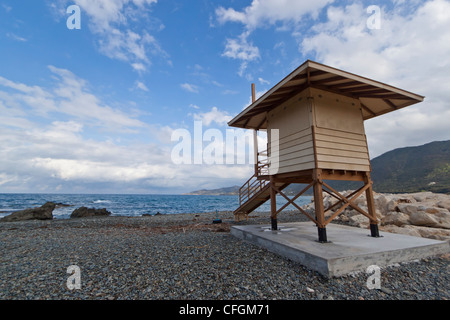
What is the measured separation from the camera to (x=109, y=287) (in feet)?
16.5

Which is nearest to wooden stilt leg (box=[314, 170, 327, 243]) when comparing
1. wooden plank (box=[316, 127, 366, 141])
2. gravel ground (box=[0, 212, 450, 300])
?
wooden plank (box=[316, 127, 366, 141])

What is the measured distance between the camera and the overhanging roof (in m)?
7.49

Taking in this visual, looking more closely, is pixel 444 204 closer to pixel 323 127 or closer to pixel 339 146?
pixel 339 146

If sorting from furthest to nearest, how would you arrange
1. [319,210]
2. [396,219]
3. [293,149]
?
[396,219]
[293,149]
[319,210]

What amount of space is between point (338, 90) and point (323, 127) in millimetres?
2168

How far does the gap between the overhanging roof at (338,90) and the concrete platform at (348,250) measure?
236 inches

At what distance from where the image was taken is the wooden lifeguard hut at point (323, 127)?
7.82 meters

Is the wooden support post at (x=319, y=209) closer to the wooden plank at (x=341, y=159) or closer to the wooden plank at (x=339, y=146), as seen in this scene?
the wooden plank at (x=341, y=159)

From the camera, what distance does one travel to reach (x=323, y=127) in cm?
826

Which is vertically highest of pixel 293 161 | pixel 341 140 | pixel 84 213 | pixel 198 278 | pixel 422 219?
pixel 341 140

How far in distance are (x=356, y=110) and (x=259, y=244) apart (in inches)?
301

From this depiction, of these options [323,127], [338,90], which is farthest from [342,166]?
[338,90]

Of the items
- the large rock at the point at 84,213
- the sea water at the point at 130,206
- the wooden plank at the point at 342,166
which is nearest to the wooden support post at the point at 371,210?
the wooden plank at the point at 342,166
